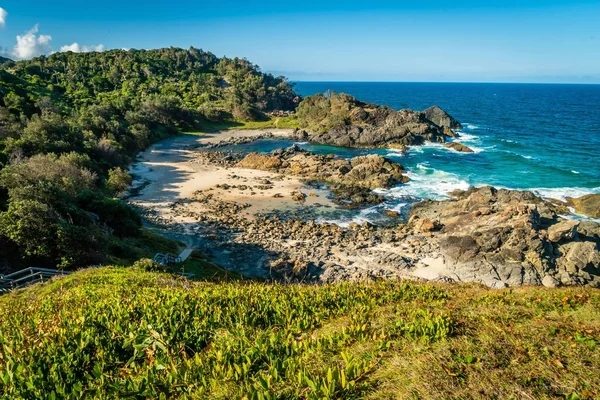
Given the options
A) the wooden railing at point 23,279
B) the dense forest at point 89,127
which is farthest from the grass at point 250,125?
the wooden railing at point 23,279

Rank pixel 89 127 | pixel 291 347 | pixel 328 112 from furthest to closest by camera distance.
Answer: pixel 328 112, pixel 89 127, pixel 291 347

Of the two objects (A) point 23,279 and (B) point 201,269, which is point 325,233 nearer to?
(B) point 201,269

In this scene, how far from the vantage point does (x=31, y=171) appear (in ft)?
87.5

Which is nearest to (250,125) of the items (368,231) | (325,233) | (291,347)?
(325,233)

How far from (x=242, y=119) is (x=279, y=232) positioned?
7639 cm

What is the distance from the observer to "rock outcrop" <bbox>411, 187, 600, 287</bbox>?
2588 centimetres

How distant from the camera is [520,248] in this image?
27266 millimetres

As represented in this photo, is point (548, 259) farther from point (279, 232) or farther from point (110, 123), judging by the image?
point (110, 123)

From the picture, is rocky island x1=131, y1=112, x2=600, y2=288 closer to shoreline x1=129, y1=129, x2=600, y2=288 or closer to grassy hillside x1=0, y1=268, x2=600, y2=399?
shoreline x1=129, y1=129, x2=600, y2=288

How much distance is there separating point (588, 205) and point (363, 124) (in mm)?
52560

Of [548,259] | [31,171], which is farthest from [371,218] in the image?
[31,171]

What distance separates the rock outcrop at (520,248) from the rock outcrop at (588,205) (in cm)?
850

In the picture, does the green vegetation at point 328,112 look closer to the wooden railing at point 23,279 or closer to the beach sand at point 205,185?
the beach sand at point 205,185

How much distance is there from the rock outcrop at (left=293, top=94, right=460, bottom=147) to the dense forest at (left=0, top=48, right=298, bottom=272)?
73.8 ft
